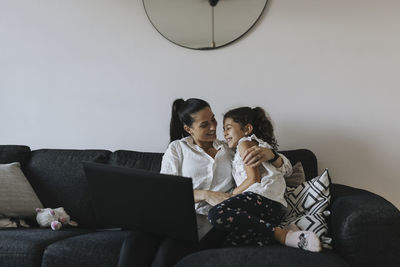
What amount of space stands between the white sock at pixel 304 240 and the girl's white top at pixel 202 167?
47 cm

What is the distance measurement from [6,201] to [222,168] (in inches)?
44.4

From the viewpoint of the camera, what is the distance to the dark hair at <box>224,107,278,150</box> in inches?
72.8

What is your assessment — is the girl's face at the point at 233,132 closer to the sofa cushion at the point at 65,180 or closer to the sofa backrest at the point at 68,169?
the sofa backrest at the point at 68,169

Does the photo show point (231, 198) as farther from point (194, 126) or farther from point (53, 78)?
point (53, 78)

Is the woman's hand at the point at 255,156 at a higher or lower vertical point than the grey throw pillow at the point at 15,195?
higher

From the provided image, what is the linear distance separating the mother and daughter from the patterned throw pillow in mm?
53

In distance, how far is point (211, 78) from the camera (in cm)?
226

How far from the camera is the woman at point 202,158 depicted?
1714mm

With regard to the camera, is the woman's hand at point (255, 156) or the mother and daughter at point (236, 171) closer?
the mother and daughter at point (236, 171)

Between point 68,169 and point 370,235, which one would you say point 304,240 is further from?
point 68,169

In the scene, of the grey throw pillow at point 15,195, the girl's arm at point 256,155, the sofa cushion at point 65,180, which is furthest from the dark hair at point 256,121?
the grey throw pillow at point 15,195

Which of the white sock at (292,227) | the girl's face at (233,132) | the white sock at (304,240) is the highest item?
the girl's face at (233,132)

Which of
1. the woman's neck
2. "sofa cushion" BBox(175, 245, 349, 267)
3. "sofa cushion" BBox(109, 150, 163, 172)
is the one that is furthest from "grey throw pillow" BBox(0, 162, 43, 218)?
"sofa cushion" BBox(175, 245, 349, 267)

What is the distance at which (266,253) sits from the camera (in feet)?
4.11
